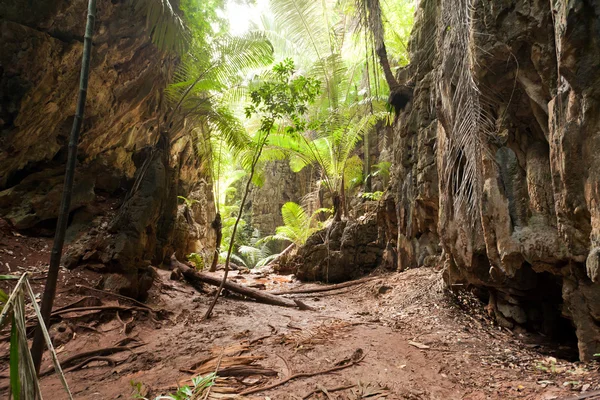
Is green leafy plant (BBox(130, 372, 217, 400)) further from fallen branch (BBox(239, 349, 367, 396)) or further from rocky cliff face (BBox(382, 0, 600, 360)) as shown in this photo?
rocky cliff face (BBox(382, 0, 600, 360))

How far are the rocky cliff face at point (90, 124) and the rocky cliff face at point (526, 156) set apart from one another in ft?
16.0

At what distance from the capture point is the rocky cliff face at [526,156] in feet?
7.14

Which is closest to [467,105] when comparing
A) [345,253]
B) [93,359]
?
[93,359]

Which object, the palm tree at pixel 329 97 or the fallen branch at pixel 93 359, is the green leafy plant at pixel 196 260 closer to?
the palm tree at pixel 329 97

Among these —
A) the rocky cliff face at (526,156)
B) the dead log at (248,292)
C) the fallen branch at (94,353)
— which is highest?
the rocky cliff face at (526,156)

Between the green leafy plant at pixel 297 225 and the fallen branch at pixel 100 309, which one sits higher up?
the green leafy plant at pixel 297 225

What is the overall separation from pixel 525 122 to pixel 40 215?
720 cm

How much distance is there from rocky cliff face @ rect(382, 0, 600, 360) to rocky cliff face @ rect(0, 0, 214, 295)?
4.89 metres

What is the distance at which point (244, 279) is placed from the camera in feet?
34.0

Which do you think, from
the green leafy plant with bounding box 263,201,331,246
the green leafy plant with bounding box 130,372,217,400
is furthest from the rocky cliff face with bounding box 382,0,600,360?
the green leafy plant with bounding box 263,201,331,246

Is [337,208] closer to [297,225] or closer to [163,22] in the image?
[297,225]

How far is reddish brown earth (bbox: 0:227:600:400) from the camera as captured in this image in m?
2.71

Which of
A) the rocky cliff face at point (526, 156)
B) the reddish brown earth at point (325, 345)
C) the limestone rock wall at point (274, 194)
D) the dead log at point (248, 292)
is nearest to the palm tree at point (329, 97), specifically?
the dead log at point (248, 292)

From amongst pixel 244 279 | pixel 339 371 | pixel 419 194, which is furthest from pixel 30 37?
pixel 244 279
